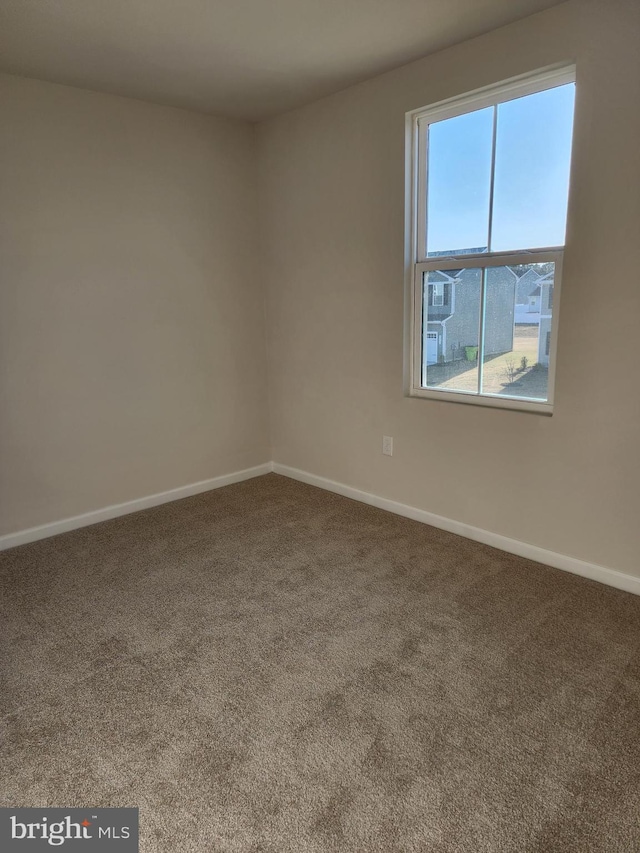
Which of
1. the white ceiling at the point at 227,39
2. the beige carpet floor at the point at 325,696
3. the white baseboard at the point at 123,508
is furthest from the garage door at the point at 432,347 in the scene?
the white baseboard at the point at 123,508

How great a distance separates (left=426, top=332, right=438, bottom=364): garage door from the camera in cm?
307

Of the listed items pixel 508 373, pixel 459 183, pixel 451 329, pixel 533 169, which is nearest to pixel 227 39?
pixel 459 183

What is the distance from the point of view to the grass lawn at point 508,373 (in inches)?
104

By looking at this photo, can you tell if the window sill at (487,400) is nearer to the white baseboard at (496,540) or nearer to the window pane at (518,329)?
the window pane at (518,329)

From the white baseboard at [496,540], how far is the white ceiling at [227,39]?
2438mm

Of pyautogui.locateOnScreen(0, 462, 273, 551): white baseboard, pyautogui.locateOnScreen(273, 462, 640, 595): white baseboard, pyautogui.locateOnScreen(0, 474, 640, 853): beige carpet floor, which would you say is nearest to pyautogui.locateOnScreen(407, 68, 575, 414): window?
pyautogui.locateOnScreen(273, 462, 640, 595): white baseboard

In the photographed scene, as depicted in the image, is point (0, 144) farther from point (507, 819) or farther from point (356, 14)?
point (507, 819)

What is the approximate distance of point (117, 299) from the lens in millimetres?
3314

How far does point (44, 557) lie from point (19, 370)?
104 cm

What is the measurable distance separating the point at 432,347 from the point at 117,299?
192 cm

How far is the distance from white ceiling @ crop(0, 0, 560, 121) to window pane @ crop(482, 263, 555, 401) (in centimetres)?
110

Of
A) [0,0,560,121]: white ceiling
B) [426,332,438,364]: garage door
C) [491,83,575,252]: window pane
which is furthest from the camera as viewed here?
[426,332,438,364]: garage door

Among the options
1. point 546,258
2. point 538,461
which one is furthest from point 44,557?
point 546,258

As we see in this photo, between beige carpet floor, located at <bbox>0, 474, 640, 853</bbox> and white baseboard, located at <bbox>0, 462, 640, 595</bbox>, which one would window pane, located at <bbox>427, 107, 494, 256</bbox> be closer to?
white baseboard, located at <bbox>0, 462, 640, 595</bbox>
